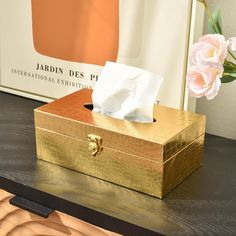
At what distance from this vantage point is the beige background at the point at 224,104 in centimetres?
105

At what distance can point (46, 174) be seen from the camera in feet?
3.02

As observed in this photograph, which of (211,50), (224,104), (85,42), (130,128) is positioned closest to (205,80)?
(211,50)

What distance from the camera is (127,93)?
0.93 m

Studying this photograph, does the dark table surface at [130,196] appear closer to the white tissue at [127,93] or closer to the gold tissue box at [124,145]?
the gold tissue box at [124,145]

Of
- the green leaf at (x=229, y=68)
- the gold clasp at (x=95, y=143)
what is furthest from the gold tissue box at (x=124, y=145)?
the green leaf at (x=229, y=68)

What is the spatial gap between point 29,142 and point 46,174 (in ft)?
0.51

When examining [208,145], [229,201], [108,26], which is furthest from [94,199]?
[108,26]

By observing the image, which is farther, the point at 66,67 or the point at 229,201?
the point at 66,67

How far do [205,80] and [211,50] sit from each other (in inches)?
2.0

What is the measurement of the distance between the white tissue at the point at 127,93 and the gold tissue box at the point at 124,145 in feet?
Result: 0.07

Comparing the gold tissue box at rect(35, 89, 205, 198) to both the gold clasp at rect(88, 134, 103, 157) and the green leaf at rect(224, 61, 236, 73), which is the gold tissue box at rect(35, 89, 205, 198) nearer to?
the gold clasp at rect(88, 134, 103, 157)

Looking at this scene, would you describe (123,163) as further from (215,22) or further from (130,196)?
(215,22)

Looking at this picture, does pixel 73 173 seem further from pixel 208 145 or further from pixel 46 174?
pixel 208 145

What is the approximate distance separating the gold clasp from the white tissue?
0.08m
